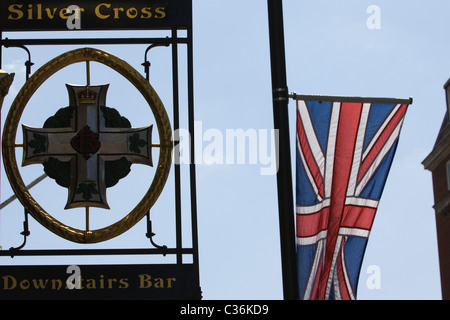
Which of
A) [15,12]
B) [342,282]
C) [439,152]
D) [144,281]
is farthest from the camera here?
[439,152]

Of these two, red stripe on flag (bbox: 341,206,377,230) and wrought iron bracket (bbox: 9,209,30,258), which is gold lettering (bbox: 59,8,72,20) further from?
red stripe on flag (bbox: 341,206,377,230)

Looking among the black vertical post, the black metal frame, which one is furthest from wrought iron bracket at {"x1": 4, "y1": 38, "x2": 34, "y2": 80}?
the black vertical post

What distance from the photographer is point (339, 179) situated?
10.1 m

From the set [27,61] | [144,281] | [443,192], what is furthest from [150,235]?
[443,192]

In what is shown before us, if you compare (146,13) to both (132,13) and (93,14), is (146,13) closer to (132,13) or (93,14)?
(132,13)

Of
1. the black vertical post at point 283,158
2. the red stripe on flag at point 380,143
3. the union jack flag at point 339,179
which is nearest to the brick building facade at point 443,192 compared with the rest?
the red stripe on flag at point 380,143

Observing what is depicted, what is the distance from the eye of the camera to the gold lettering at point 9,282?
11.9m

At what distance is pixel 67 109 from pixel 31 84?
634 mm

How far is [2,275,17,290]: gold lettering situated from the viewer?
11852 mm

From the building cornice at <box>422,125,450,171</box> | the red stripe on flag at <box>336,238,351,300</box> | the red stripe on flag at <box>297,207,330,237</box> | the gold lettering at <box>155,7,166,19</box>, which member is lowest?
the red stripe on flag at <box>336,238,351,300</box>

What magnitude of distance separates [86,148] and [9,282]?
2.01 m

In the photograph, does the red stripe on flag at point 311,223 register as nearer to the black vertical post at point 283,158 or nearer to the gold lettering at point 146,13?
the black vertical post at point 283,158

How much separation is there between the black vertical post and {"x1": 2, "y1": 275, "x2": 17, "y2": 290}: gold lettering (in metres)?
4.53
